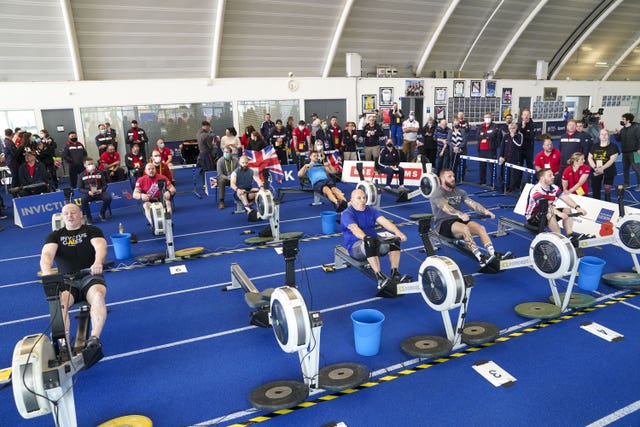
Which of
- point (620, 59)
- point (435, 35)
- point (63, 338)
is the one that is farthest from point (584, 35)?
point (63, 338)

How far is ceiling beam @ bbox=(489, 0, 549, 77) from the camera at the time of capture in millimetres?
18406

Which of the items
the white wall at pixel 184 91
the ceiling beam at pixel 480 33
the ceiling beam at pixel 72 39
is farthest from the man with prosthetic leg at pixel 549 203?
the ceiling beam at pixel 480 33

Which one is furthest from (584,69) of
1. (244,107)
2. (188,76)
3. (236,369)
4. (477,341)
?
(236,369)

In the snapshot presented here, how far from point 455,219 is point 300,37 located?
40.3ft

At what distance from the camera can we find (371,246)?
4.75m

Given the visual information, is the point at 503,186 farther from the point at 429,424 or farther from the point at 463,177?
the point at 429,424

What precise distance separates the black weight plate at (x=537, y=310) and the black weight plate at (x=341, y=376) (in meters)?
2.07

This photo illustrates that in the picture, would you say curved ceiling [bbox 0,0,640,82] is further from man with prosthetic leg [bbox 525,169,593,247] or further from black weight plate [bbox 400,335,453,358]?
black weight plate [bbox 400,335,453,358]

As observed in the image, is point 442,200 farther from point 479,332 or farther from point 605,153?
point 605,153

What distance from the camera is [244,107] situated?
1677 cm

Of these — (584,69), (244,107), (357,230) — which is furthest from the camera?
(584,69)

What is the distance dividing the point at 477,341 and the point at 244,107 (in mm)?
14352

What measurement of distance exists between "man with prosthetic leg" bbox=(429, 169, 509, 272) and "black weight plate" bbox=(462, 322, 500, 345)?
137 centimetres

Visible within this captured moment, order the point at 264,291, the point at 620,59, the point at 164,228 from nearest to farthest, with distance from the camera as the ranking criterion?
the point at 264,291 < the point at 164,228 < the point at 620,59
